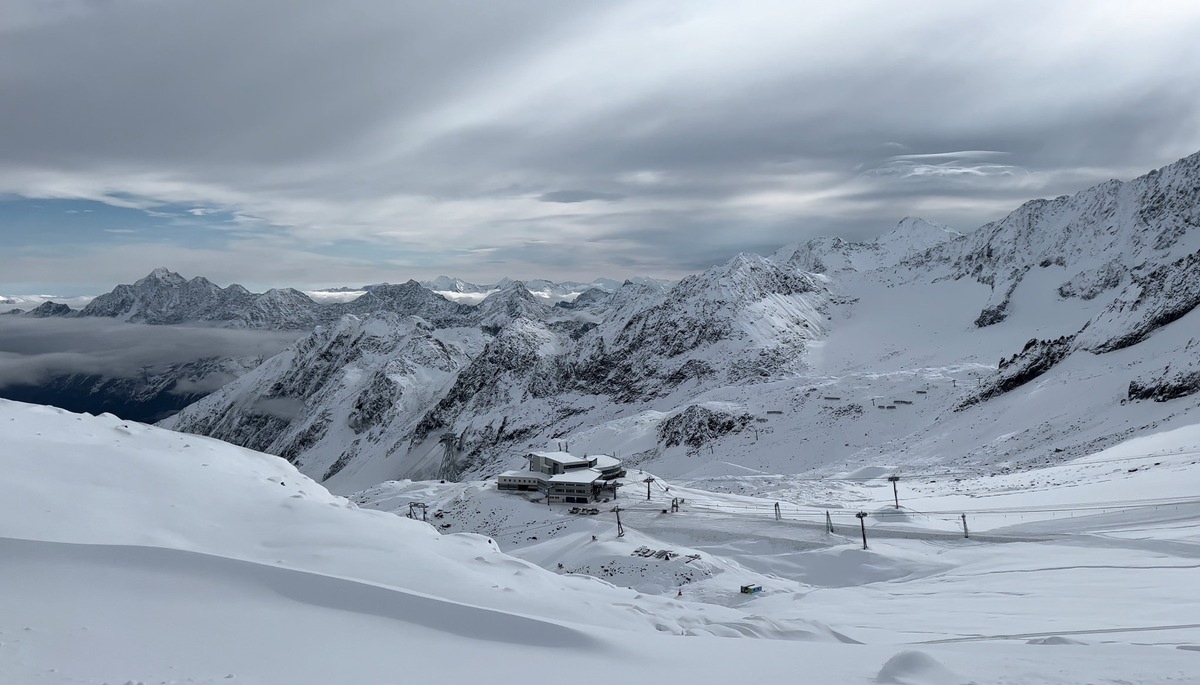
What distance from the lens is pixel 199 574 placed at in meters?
10.4

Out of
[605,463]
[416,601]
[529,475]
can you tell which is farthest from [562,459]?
[416,601]

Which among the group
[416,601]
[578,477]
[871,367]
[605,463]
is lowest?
[605,463]

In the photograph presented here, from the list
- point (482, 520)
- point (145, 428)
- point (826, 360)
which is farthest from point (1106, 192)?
point (145, 428)

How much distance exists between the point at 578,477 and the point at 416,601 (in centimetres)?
4081

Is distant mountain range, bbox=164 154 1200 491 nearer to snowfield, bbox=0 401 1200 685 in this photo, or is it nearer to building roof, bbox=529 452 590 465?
building roof, bbox=529 452 590 465

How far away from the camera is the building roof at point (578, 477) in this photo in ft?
164

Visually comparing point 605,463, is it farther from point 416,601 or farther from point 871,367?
point 871,367

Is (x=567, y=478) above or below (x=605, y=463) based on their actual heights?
above

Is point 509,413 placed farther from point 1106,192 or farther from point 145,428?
point 1106,192

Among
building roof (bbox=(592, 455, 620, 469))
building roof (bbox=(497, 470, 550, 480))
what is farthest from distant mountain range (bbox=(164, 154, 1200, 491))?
building roof (bbox=(497, 470, 550, 480))

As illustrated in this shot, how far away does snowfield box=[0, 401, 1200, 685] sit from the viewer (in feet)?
27.9

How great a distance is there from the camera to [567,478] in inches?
1994

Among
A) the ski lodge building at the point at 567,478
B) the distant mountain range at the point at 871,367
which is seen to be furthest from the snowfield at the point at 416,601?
the distant mountain range at the point at 871,367

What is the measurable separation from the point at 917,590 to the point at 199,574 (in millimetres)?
20808
